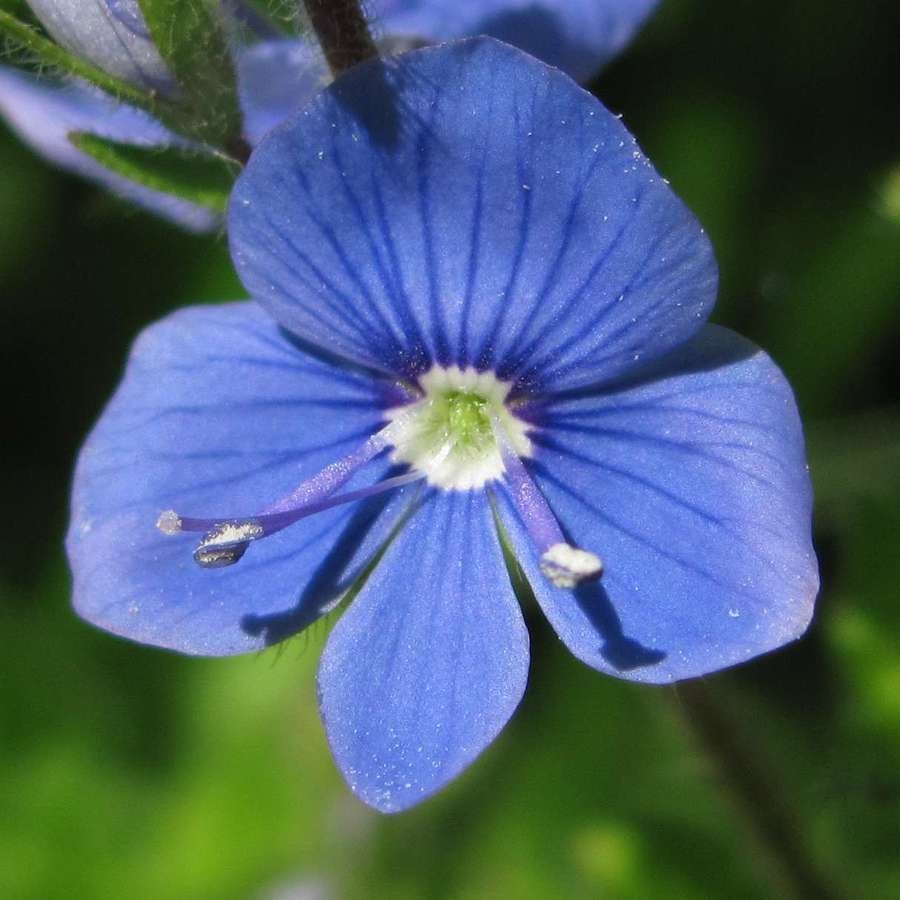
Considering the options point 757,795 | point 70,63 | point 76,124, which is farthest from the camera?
point 757,795

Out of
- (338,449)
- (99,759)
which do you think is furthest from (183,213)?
A: (99,759)

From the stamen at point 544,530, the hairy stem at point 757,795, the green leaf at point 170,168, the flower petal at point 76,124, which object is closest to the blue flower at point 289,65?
the flower petal at point 76,124

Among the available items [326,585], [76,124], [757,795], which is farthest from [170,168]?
[757,795]

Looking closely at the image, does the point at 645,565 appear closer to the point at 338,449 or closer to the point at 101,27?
the point at 338,449

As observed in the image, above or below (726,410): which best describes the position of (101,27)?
above

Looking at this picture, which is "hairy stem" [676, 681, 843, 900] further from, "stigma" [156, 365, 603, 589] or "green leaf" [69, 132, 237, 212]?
"green leaf" [69, 132, 237, 212]

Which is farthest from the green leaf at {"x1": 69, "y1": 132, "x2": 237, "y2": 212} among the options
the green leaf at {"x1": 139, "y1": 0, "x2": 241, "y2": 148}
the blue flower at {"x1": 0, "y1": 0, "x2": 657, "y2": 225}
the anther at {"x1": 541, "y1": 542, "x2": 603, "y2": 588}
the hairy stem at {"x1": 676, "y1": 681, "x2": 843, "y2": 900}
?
the hairy stem at {"x1": 676, "y1": 681, "x2": 843, "y2": 900}

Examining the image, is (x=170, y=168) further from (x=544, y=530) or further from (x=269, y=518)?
(x=544, y=530)
